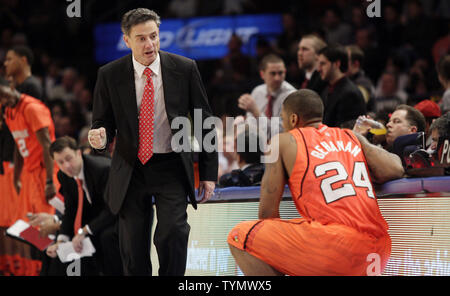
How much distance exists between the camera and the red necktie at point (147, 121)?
12.5 ft

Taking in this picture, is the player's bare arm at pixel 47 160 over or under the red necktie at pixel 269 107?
under

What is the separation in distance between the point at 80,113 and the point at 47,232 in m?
4.32

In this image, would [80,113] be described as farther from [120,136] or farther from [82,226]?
[120,136]

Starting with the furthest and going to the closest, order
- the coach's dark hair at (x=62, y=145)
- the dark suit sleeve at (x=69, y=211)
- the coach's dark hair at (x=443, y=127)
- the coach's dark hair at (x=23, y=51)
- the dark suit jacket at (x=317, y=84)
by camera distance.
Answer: the coach's dark hair at (x=23, y=51)
the dark suit jacket at (x=317, y=84)
the dark suit sleeve at (x=69, y=211)
the coach's dark hair at (x=62, y=145)
the coach's dark hair at (x=443, y=127)

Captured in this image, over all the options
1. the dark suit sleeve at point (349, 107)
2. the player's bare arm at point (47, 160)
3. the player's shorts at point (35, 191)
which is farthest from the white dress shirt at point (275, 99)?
the player's shorts at point (35, 191)

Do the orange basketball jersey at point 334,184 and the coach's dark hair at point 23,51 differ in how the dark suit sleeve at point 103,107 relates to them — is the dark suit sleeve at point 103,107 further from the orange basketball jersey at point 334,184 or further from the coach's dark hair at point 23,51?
the coach's dark hair at point 23,51

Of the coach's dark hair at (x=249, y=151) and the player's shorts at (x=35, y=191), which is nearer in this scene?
the coach's dark hair at (x=249, y=151)

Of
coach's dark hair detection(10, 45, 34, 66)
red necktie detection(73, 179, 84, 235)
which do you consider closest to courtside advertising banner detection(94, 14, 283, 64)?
coach's dark hair detection(10, 45, 34, 66)

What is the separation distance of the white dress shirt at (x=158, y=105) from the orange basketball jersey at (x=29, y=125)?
9.62ft

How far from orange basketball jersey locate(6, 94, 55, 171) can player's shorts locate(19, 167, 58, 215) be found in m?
0.07

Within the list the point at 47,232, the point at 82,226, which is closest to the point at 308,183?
the point at 82,226

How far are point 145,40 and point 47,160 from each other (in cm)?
302

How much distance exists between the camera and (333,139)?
3.67 metres

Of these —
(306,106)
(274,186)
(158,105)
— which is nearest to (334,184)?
(274,186)
